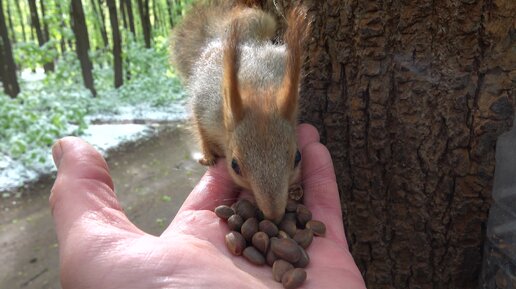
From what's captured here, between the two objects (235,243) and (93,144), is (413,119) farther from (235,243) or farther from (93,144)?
(93,144)

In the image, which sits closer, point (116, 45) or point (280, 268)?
point (280, 268)

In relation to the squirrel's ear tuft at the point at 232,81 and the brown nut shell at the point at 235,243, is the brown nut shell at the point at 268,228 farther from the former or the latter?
the squirrel's ear tuft at the point at 232,81

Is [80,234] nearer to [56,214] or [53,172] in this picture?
[56,214]

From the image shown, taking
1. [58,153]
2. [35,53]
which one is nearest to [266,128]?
[58,153]

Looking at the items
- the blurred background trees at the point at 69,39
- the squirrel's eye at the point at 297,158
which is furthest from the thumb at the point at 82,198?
the blurred background trees at the point at 69,39

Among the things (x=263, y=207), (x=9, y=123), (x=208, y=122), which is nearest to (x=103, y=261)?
(x=263, y=207)
